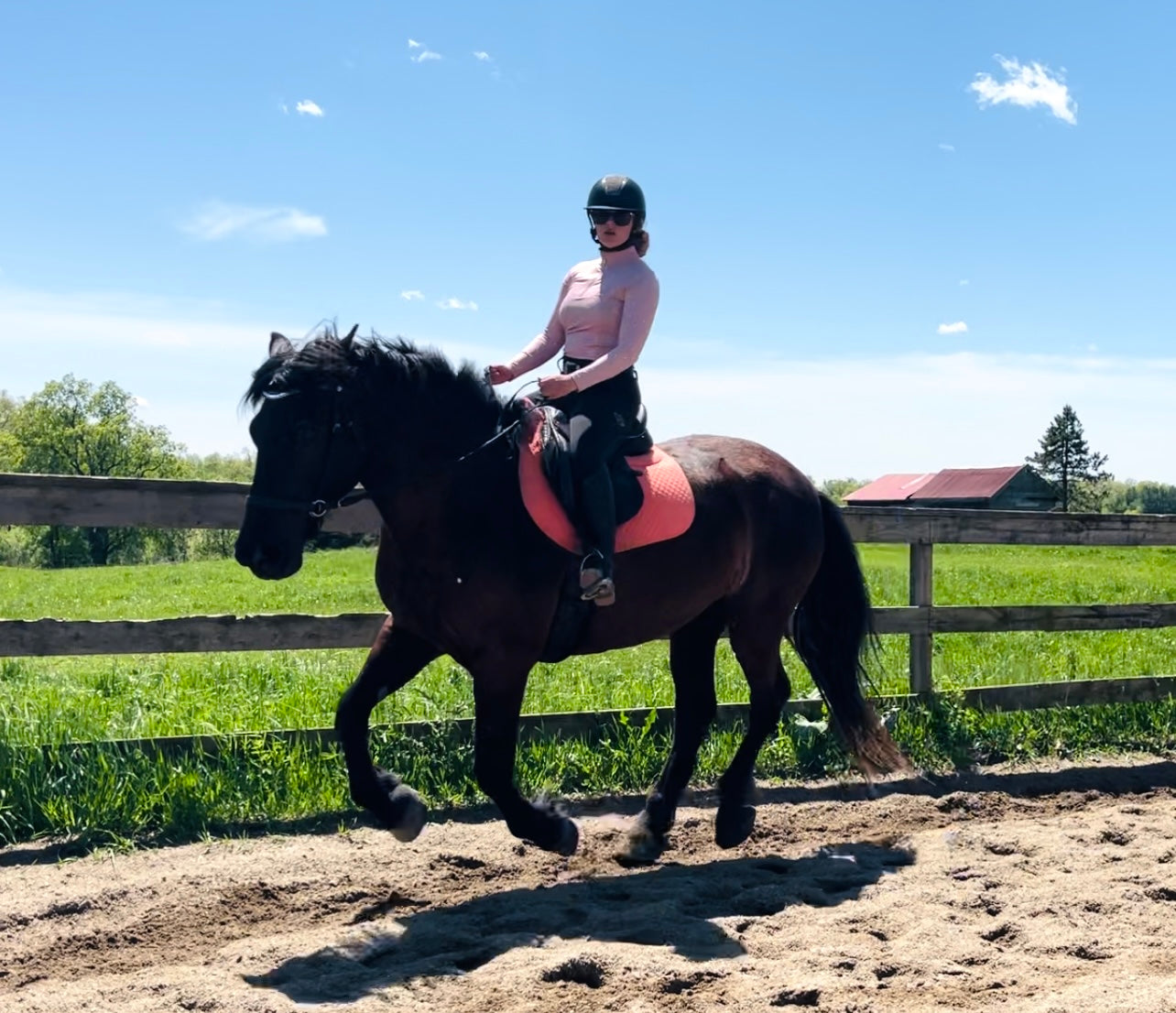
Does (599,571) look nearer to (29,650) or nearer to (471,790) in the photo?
(471,790)

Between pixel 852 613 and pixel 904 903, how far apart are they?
224 cm

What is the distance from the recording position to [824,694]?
6371 millimetres

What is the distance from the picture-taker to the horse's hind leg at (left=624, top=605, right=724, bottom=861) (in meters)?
5.45

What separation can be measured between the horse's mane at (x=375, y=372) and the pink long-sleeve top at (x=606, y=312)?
0.42m

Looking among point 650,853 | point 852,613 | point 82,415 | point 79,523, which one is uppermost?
point 82,415

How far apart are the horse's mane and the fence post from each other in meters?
4.12

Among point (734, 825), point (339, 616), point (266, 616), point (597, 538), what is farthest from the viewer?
point (339, 616)

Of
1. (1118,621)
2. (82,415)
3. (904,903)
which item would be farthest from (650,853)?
(82,415)

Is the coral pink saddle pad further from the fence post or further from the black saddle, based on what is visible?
the fence post

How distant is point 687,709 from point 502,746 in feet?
4.98

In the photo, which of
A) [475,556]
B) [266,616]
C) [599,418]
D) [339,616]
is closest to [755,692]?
[599,418]

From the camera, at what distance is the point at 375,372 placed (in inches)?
182

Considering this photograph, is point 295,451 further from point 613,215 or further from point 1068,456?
point 1068,456

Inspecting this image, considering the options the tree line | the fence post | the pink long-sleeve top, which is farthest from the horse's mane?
the tree line
